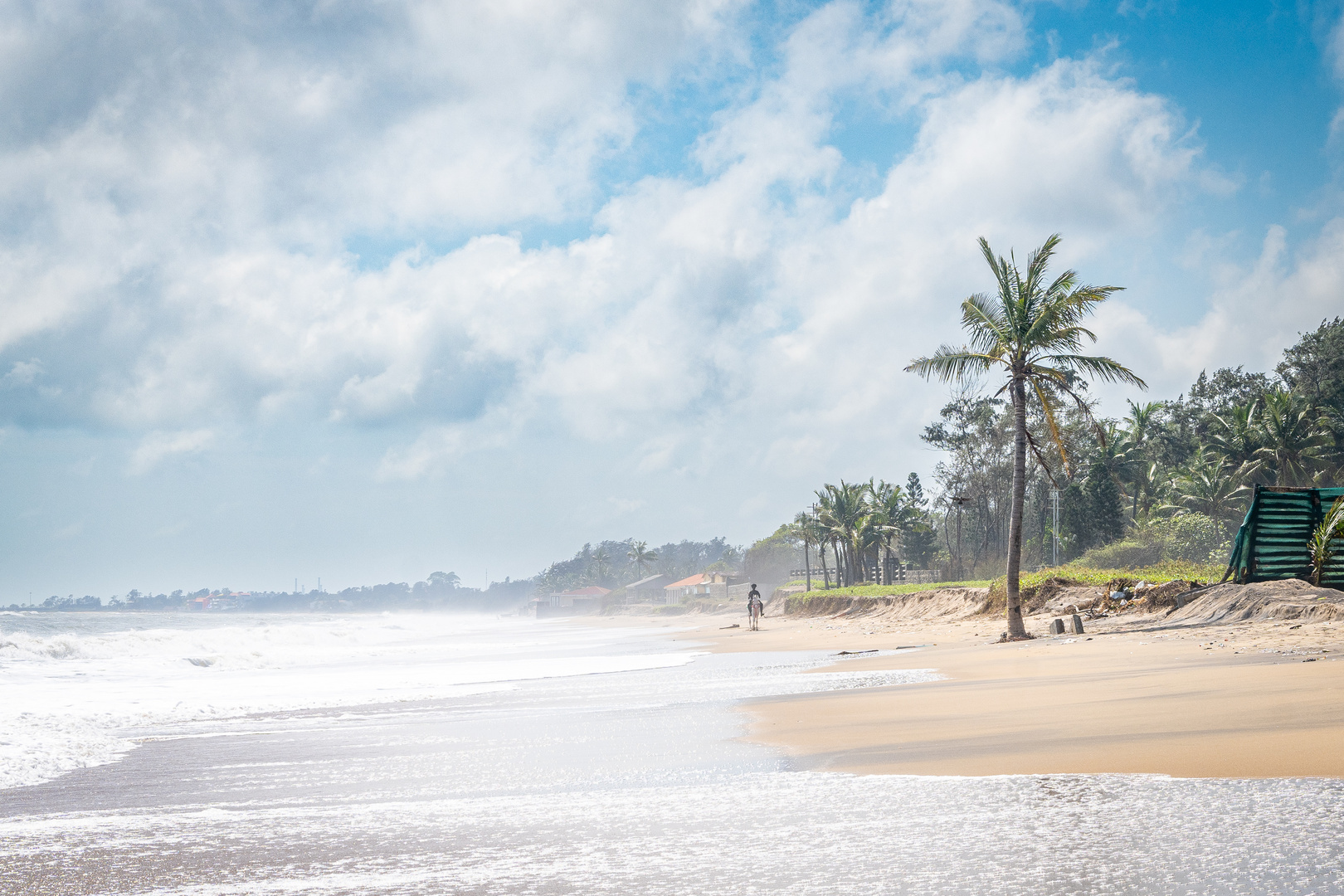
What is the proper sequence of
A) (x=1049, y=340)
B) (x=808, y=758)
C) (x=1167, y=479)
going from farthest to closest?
(x=1167, y=479)
(x=1049, y=340)
(x=808, y=758)

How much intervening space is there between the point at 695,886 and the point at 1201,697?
5176 mm

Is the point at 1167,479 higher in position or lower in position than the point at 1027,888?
higher

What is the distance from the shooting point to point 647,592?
431 ft

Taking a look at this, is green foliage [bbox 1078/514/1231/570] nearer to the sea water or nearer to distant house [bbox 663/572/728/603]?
the sea water

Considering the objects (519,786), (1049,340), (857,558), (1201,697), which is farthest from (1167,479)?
(519,786)

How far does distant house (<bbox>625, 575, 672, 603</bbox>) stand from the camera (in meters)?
128

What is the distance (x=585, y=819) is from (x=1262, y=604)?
13.1 metres

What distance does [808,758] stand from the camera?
566 cm

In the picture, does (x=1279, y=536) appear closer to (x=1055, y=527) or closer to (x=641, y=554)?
(x=1055, y=527)

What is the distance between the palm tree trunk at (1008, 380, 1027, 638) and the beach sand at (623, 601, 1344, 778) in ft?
12.8

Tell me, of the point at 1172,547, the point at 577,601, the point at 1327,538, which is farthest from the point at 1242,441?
the point at 577,601

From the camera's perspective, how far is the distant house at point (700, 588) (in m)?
108

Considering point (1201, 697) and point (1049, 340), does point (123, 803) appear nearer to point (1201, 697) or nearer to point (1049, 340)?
point (1201, 697)

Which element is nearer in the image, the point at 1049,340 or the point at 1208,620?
the point at 1208,620
